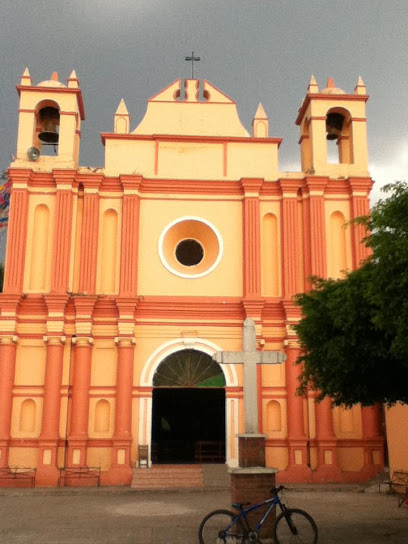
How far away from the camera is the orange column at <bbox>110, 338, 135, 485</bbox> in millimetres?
18234

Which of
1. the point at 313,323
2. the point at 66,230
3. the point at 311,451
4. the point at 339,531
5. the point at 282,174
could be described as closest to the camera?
the point at 339,531

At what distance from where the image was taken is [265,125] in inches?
869

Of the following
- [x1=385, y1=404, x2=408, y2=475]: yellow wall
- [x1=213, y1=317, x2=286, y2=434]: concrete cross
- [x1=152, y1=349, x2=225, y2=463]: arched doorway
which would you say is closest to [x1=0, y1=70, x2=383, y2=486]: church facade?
[x1=385, y1=404, x2=408, y2=475]: yellow wall

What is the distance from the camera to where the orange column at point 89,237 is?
19.8 m

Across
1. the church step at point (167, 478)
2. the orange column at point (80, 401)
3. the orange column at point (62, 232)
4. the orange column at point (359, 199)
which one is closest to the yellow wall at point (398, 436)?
the church step at point (167, 478)

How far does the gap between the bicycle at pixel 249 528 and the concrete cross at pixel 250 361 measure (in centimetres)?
123

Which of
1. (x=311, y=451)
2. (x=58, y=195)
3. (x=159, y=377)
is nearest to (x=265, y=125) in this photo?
(x=58, y=195)

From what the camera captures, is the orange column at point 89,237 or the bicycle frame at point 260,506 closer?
the bicycle frame at point 260,506

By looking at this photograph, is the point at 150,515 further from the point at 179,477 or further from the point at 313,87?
the point at 313,87

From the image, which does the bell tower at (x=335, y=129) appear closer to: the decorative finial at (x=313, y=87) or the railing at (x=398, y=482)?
the decorative finial at (x=313, y=87)

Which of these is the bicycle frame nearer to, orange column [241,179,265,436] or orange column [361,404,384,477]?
orange column [241,179,265,436]

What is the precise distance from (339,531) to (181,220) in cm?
1188

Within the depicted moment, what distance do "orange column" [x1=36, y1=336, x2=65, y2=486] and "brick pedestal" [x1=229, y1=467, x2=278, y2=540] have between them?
989 cm

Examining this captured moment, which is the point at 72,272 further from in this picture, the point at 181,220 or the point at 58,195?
the point at 181,220
